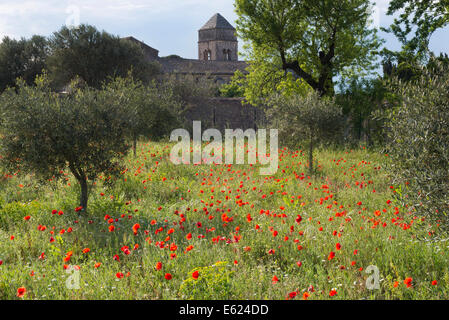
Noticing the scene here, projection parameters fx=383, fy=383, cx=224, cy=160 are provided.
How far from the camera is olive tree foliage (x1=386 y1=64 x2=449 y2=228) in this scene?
4266mm

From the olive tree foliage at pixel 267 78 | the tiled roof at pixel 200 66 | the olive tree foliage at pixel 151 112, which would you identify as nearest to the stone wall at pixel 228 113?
the olive tree foliage at pixel 267 78

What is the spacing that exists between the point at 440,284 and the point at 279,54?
20.7m

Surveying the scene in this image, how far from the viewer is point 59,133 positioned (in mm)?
6801

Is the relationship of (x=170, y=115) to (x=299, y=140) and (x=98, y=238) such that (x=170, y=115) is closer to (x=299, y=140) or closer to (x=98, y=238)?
(x=299, y=140)

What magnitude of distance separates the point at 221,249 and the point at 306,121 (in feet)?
24.6

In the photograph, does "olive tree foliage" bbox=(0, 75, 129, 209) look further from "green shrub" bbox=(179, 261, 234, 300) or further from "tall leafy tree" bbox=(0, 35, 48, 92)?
"tall leafy tree" bbox=(0, 35, 48, 92)

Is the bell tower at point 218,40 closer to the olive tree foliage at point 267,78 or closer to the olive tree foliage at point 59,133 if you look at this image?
the olive tree foliage at point 267,78

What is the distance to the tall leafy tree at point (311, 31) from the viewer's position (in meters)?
21.0

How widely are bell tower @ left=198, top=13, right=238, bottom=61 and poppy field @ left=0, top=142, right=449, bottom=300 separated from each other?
63587 mm

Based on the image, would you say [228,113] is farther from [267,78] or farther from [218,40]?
[218,40]

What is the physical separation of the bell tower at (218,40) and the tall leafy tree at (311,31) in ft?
154

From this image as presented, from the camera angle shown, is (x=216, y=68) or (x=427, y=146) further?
(x=216, y=68)

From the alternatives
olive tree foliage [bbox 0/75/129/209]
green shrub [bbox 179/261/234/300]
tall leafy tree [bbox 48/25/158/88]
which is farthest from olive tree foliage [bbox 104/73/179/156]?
tall leafy tree [bbox 48/25/158/88]

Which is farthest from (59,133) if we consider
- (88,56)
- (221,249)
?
(88,56)
